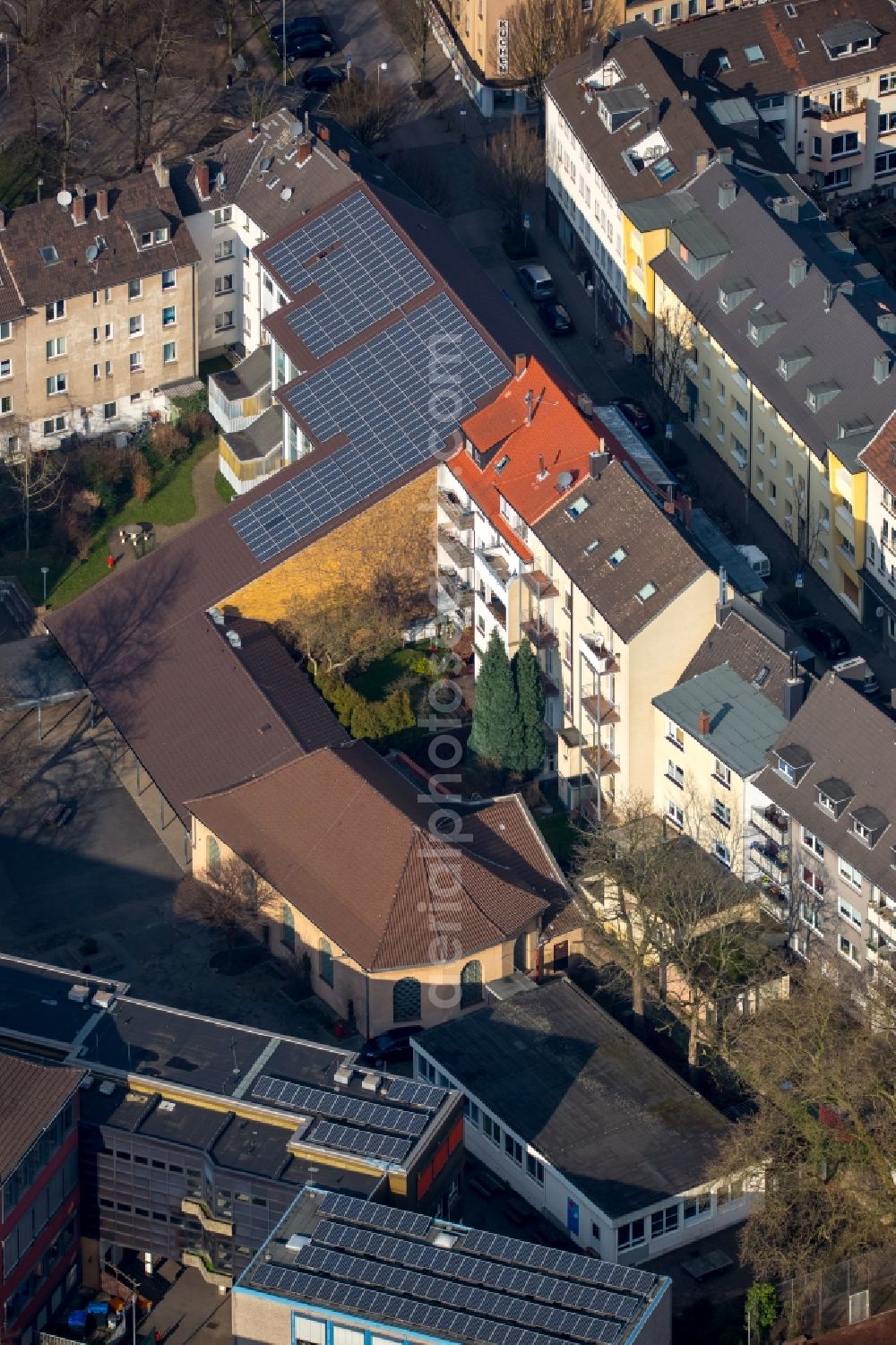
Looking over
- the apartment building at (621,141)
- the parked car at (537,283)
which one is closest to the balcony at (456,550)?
the apartment building at (621,141)

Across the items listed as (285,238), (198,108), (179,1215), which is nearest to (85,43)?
(198,108)

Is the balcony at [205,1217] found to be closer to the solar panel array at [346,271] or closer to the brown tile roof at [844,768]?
the brown tile roof at [844,768]

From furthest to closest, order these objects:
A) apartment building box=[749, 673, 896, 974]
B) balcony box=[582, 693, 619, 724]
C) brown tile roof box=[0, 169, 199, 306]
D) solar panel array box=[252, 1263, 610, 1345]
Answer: brown tile roof box=[0, 169, 199, 306] < balcony box=[582, 693, 619, 724] < apartment building box=[749, 673, 896, 974] < solar panel array box=[252, 1263, 610, 1345]

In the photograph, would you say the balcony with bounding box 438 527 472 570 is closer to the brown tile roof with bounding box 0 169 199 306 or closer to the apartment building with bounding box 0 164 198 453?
the apartment building with bounding box 0 164 198 453

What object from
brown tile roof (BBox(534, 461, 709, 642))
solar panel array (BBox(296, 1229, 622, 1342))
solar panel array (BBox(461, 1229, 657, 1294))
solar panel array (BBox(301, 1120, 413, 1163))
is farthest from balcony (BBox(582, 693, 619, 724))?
solar panel array (BBox(296, 1229, 622, 1342))

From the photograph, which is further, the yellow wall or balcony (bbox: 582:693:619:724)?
the yellow wall

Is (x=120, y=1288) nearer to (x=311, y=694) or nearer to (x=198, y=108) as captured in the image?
(x=311, y=694)

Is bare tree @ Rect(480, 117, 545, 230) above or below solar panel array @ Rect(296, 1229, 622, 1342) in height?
above
